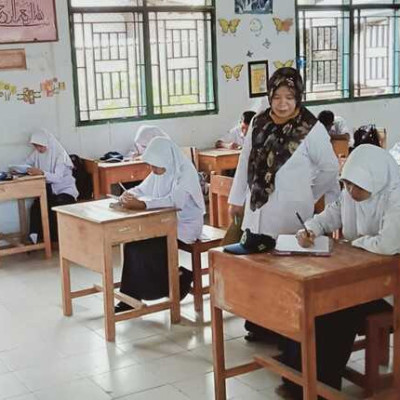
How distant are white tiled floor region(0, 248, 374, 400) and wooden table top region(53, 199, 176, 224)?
67cm

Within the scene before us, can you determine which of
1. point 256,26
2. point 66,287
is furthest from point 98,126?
point 66,287

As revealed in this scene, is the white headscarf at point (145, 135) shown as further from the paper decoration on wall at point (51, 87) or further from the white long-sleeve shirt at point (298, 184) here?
the white long-sleeve shirt at point (298, 184)

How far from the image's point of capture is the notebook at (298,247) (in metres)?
2.94

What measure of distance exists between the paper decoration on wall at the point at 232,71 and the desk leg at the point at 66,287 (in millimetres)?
3709

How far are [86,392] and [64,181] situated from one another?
10.6 ft

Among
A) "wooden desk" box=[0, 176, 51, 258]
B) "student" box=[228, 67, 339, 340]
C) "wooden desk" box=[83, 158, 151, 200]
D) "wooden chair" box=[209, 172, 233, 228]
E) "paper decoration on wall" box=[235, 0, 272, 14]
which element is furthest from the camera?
"paper decoration on wall" box=[235, 0, 272, 14]

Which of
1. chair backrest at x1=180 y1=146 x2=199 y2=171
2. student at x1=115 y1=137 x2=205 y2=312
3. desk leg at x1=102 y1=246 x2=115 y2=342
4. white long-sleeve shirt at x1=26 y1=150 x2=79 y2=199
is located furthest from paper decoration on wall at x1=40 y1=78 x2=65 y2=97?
desk leg at x1=102 y1=246 x2=115 y2=342

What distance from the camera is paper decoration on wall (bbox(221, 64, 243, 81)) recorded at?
7645 mm

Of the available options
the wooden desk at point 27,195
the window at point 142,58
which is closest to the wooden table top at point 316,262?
the wooden desk at point 27,195

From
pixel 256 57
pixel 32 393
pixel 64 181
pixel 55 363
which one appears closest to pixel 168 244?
pixel 55 363

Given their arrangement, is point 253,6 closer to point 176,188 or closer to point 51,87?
point 51,87

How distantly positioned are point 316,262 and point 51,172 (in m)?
3.99

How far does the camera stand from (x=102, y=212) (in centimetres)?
421

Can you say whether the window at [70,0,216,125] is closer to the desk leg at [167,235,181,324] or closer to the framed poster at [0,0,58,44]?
the framed poster at [0,0,58,44]
